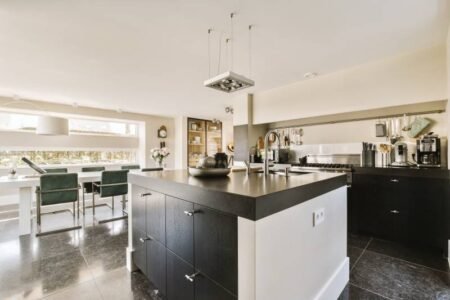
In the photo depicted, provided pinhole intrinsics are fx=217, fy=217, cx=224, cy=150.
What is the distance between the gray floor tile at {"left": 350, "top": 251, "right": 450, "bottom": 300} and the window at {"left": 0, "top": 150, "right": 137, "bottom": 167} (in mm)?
5611

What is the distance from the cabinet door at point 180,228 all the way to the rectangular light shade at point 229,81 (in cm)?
98

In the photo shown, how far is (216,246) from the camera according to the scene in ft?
3.58

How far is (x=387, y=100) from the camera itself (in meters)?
2.71

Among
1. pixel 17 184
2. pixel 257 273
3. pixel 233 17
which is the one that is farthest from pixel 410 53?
pixel 17 184

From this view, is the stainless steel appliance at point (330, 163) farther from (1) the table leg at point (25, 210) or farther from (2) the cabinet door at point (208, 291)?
(1) the table leg at point (25, 210)

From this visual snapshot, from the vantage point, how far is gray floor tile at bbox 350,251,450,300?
1.66m

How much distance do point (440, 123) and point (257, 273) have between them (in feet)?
10.5

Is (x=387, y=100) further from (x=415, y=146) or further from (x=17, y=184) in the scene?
(x=17, y=184)

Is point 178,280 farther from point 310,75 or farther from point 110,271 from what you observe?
point 310,75

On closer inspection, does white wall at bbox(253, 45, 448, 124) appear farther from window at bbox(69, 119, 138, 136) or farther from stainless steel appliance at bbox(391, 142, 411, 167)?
window at bbox(69, 119, 138, 136)

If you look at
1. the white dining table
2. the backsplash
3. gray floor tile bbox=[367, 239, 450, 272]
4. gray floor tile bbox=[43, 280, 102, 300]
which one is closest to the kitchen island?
gray floor tile bbox=[43, 280, 102, 300]

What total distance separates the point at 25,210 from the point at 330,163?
4.52 m

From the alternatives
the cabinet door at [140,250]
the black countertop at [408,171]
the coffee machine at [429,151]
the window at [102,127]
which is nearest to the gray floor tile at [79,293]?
the cabinet door at [140,250]

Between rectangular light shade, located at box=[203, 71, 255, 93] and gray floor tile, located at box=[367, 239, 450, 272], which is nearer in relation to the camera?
rectangular light shade, located at box=[203, 71, 255, 93]
